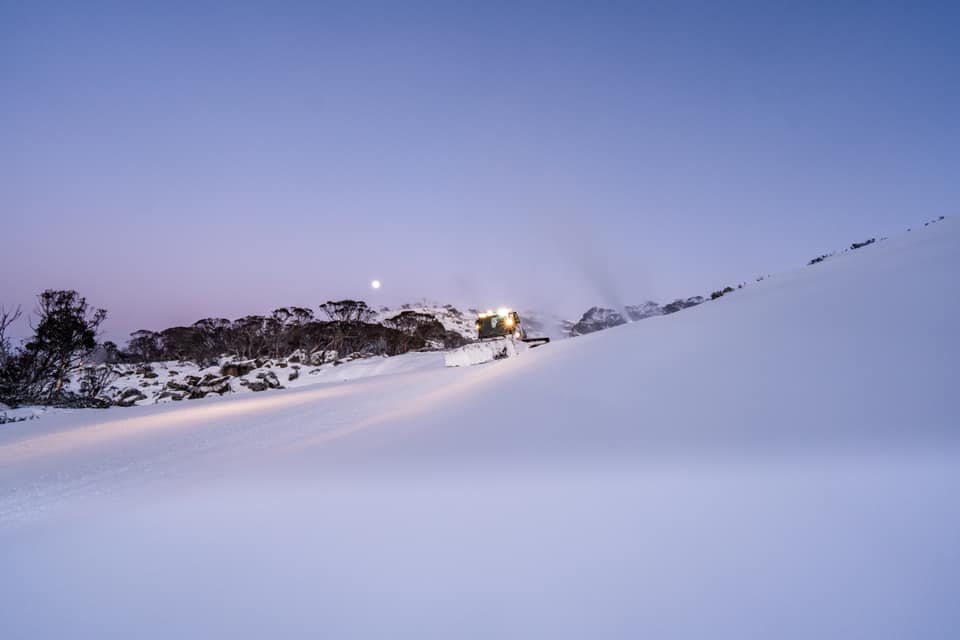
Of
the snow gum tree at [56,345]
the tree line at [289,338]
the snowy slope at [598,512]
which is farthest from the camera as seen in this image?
the tree line at [289,338]

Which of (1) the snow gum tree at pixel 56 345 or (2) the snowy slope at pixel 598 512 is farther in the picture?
(1) the snow gum tree at pixel 56 345

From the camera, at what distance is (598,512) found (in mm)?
1977

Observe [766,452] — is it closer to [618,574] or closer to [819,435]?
[819,435]

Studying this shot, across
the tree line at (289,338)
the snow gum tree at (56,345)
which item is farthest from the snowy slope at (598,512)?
the tree line at (289,338)

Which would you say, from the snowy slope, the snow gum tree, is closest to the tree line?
the snow gum tree

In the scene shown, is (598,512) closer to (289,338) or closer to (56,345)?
(56,345)

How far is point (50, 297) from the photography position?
13.0 meters

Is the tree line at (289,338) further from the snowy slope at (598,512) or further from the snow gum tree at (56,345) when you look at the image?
the snowy slope at (598,512)

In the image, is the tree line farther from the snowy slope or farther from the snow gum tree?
the snowy slope

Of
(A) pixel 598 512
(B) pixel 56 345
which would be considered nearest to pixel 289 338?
(B) pixel 56 345

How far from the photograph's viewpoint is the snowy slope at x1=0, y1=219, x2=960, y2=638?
141 centimetres

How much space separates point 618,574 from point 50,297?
1873 cm

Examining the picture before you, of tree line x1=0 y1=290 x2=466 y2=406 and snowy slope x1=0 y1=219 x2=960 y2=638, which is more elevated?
tree line x1=0 y1=290 x2=466 y2=406

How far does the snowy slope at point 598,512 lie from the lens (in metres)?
1.41
